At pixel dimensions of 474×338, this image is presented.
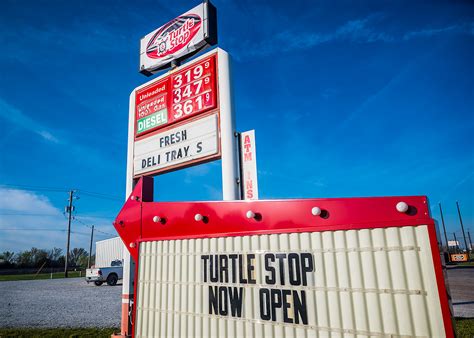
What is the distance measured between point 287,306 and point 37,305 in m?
14.6

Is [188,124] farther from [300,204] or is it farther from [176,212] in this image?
[300,204]

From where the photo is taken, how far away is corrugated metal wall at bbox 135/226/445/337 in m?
3.07

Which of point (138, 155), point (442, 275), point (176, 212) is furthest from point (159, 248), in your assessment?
point (442, 275)

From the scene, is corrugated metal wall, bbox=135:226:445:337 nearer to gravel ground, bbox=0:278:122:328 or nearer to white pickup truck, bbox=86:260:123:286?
gravel ground, bbox=0:278:122:328

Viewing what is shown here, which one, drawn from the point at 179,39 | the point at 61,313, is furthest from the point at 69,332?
the point at 179,39

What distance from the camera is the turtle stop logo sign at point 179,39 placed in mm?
7793

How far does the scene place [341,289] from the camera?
135 inches

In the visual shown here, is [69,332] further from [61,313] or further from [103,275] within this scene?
[103,275]

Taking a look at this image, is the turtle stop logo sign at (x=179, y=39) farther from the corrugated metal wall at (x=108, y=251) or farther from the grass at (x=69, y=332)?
the corrugated metal wall at (x=108, y=251)

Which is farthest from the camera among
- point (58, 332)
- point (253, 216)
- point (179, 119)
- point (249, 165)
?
point (58, 332)

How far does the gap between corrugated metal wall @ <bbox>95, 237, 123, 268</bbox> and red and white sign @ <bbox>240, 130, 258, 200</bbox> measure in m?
33.7

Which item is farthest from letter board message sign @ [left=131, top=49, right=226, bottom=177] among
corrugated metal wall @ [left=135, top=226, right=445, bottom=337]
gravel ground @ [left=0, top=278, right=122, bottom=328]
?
gravel ground @ [left=0, top=278, right=122, bottom=328]

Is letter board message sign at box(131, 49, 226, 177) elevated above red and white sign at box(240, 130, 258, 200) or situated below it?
above

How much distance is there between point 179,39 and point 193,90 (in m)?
2.02
